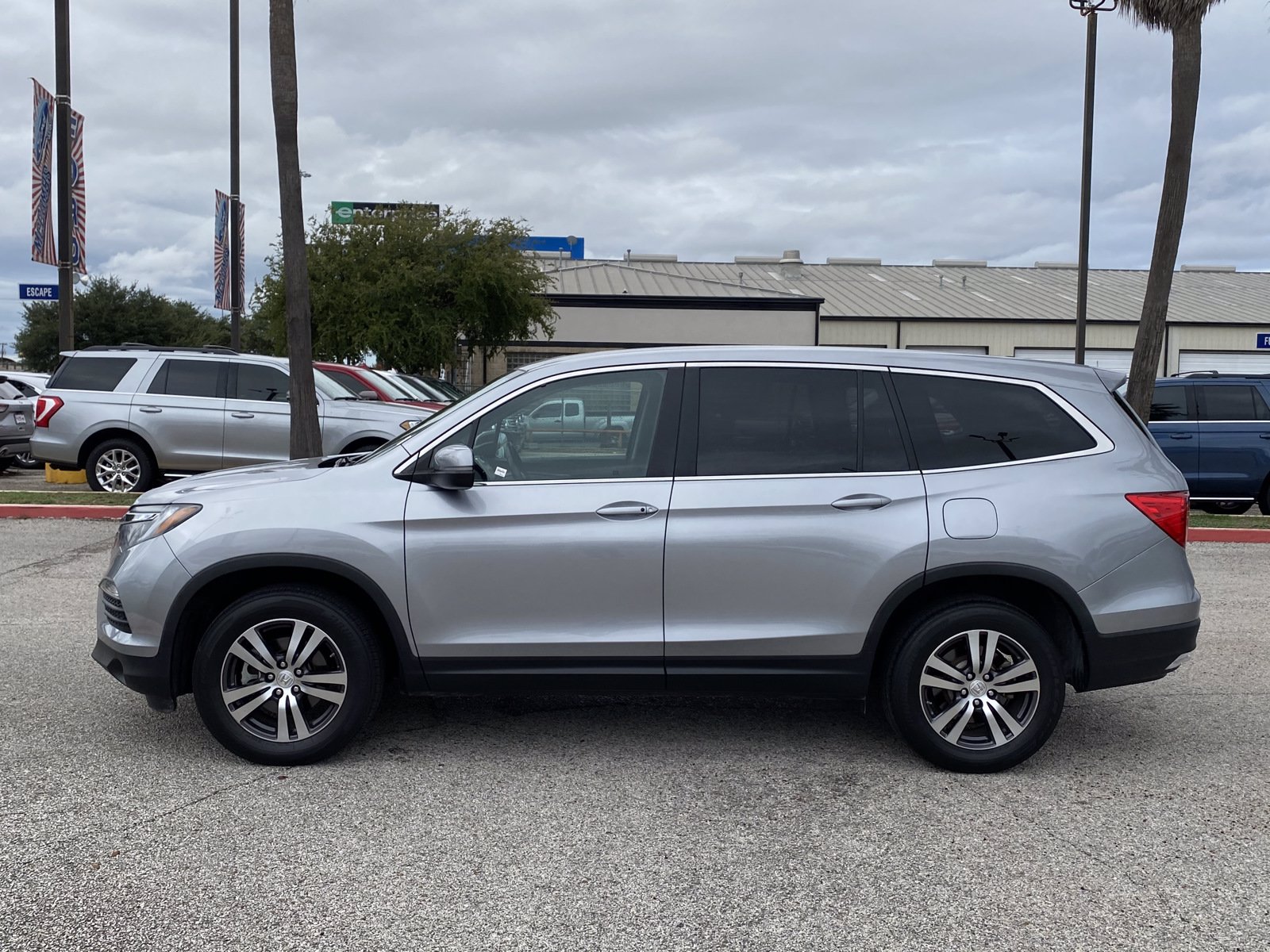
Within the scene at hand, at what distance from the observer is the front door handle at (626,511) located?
14.8ft

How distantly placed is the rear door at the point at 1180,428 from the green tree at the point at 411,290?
698 inches

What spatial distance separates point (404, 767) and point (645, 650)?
114 centimetres

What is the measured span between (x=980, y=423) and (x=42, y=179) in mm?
17115

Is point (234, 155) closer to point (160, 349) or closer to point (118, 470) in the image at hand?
point (160, 349)

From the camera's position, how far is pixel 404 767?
4.65m

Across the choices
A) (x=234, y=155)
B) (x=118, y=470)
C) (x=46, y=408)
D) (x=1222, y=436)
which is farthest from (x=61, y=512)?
(x=234, y=155)

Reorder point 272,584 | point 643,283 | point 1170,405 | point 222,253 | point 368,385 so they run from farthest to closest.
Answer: point 643,283
point 222,253
point 368,385
point 1170,405
point 272,584

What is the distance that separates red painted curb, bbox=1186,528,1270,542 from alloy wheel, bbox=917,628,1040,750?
A: 323 inches

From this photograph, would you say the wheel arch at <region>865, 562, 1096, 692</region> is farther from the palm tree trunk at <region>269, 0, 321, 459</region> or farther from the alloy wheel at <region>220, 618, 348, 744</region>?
the palm tree trunk at <region>269, 0, 321, 459</region>

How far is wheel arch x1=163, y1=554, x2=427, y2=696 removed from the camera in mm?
4488

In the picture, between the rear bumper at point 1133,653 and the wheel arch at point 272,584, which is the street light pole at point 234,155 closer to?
the wheel arch at point 272,584

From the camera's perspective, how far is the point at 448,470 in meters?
4.39

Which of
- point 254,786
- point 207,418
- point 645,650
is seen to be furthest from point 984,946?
point 207,418

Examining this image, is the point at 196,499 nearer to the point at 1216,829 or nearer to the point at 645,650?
the point at 645,650
